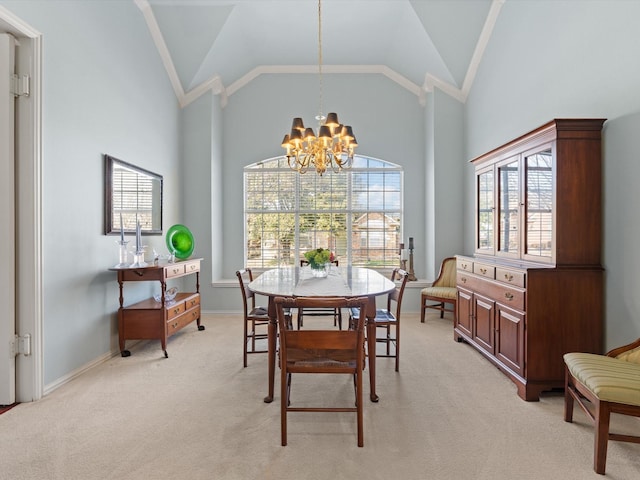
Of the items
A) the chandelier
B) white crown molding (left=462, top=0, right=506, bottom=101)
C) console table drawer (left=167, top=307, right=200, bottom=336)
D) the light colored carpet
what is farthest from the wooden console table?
white crown molding (left=462, top=0, right=506, bottom=101)

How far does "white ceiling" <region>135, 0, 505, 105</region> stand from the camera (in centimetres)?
422

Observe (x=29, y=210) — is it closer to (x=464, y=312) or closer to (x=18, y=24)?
A: (x=18, y=24)

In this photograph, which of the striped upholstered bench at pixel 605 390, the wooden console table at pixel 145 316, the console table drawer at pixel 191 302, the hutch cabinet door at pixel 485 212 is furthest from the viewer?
the console table drawer at pixel 191 302

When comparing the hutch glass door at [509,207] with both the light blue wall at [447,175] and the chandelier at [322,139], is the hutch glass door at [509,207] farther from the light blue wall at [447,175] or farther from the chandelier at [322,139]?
the light blue wall at [447,175]

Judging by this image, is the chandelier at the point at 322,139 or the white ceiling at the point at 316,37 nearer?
the chandelier at the point at 322,139

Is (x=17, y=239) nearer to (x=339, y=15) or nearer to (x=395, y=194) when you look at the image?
(x=339, y=15)

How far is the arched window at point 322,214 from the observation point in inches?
227

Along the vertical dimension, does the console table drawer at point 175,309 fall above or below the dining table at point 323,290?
below

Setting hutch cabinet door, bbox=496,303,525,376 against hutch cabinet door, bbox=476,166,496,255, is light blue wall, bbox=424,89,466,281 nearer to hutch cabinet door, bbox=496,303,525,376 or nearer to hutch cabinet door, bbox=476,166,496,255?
hutch cabinet door, bbox=476,166,496,255

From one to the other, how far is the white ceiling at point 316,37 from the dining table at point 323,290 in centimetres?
313

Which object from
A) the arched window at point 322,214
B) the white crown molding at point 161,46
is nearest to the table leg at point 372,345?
the arched window at point 322,214

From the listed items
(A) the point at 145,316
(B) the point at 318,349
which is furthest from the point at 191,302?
(B) the point at 318,349

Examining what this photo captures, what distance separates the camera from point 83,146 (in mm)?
3113

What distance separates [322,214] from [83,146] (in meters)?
3.40
